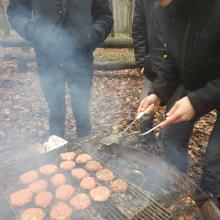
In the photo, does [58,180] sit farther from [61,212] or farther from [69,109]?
[69,109]

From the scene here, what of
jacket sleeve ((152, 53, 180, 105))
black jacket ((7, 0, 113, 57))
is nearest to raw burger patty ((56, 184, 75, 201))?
jacket sleeve ((152, 53, 180, 105))

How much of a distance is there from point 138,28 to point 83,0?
1.08m

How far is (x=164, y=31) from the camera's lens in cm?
304

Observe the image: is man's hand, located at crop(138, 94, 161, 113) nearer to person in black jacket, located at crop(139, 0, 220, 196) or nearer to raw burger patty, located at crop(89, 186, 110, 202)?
person in black jacket, located at crop(139, 0, 220, 196)

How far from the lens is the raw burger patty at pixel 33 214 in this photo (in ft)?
8.68

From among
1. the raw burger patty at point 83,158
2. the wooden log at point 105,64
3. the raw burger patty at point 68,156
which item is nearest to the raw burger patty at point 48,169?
the raw burger patty at point 68,156

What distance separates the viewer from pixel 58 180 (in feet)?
10.3

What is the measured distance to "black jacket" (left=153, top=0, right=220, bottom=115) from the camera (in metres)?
2.53

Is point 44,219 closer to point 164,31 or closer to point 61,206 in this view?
point 61,206

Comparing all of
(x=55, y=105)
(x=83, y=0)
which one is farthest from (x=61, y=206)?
(x=83, y=0)

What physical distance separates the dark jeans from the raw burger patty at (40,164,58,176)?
5.08ft

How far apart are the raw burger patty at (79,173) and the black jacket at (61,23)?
212 cm

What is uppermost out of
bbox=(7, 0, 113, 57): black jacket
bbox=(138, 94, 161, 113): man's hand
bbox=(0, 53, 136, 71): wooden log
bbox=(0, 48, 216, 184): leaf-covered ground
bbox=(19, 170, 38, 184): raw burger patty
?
bbox=(7, 0, 113, 57): black jacket

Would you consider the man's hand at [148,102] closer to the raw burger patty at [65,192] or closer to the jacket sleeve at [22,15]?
the raw burger patty at [65,192]
